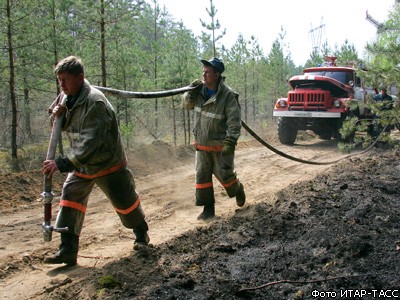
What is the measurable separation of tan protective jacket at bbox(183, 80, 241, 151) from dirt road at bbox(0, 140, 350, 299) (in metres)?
1.12

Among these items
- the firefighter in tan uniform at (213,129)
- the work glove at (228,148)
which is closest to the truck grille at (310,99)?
the firefighter in tan uniform at (213,129)

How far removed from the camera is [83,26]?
12266 millimetres

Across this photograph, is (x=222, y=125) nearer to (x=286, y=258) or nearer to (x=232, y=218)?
(x=232, y=218)

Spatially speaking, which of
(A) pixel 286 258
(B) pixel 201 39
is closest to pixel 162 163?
(A) pixel 286 258

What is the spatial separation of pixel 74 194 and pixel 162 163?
22.1ft

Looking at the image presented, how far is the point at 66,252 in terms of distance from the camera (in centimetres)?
418

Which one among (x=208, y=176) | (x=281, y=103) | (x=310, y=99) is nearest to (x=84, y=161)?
(x=208, y=176)

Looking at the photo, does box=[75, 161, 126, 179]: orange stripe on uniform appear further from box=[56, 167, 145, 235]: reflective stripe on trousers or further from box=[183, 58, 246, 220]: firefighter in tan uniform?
box=[183, 58, 246, 220]: firefighter in tan uniform

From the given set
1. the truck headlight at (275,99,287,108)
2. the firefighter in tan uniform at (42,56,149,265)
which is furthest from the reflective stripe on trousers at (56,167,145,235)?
the truck headlight at (275,99,287,108)

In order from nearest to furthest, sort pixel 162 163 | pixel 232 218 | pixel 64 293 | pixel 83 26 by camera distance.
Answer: pixel 64 293 → pixel 232 218 → pixel 162 163 → pixel 83 26

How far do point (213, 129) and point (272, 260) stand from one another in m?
2.52

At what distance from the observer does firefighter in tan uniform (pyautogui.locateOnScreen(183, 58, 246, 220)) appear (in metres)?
5.64

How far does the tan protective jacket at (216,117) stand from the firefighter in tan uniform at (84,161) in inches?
66.3

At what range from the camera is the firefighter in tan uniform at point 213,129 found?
18.5ft
